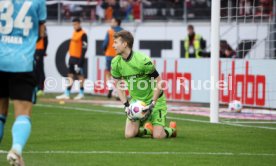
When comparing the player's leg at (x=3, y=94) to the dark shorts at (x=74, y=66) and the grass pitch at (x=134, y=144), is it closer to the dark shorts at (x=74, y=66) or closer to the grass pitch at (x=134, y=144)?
the grass pitch at (x=134, y=144)

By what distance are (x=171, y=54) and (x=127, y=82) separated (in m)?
13.6

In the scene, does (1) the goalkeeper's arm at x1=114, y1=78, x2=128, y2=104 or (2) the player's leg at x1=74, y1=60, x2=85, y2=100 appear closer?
(1) the goalkeeper's arm at x1=114, y1=78, x2=128, y2=104

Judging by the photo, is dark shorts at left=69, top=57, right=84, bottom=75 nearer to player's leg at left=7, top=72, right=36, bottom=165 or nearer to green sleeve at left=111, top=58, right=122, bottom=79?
green sleeve at left=111, top=58, right=122, bottom=79

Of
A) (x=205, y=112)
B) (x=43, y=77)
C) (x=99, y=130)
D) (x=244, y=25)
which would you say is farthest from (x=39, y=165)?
(x=43, y=77)

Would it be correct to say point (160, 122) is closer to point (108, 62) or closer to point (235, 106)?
point (235, 106)

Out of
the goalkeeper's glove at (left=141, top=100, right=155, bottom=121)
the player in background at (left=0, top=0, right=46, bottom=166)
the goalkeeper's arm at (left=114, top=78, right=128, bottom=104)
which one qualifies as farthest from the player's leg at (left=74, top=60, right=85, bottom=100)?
the player in background at (left=0, top=0, right=46, bottom=166)

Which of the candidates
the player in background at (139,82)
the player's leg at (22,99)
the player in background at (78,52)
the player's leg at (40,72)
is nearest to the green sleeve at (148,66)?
the player in background at (139,82)

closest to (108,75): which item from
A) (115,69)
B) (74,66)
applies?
(74,66)

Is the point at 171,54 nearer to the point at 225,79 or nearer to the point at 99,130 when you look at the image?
the point at 225,79

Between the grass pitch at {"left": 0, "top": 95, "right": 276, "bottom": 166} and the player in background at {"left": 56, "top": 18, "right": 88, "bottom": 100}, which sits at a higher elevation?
the player in background at {"left": 56, "top": 18, "right": 88, "bottom": 100}

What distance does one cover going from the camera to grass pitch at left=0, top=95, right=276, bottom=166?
10680 mm

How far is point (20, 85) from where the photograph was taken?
353 inches

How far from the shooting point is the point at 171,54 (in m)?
27.1

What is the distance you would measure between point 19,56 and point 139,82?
4724 millimetres
